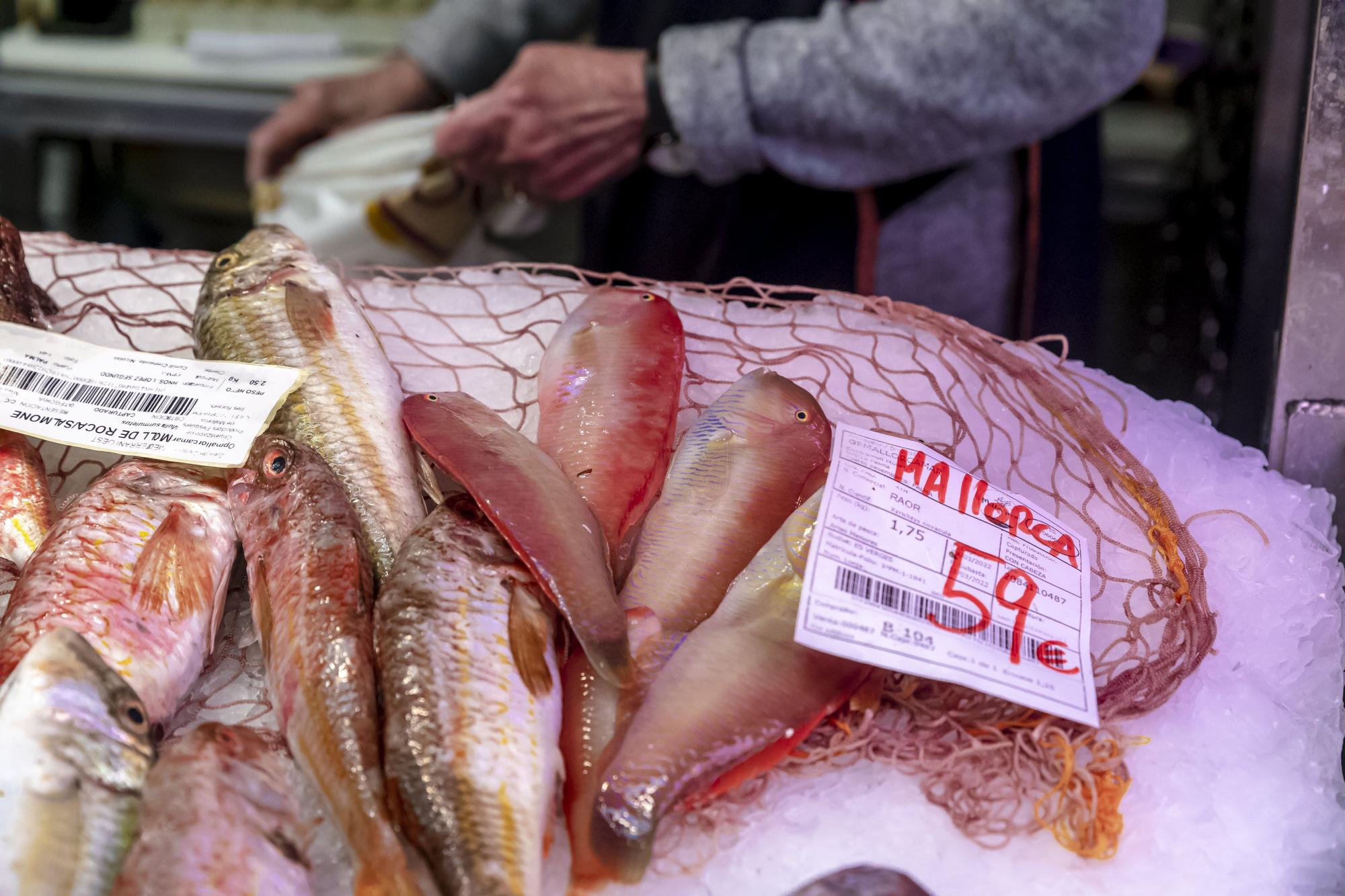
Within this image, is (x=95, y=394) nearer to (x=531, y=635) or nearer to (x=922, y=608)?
(x=531, y=635)

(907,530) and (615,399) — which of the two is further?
(615,399)

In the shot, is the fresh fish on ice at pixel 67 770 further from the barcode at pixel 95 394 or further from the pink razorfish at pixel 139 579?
the barcode at pixel 95 394

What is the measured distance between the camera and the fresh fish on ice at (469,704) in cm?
65

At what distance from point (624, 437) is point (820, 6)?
1.10m

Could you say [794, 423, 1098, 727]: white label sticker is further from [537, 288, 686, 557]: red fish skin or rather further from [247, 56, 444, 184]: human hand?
[247, 56, 444, 184]: human hand

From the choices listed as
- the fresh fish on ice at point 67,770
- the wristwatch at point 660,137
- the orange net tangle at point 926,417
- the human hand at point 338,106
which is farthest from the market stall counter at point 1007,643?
the human hand at point 338,106

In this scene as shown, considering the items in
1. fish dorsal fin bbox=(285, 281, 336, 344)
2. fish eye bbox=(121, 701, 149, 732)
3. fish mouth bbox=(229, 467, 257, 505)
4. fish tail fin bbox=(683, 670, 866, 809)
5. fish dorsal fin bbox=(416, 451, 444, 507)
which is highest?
fish dorsal fin bbox=(285, 281, 336, 344)

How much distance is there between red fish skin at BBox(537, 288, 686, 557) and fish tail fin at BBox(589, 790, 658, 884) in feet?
0.88

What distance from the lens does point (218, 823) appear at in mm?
643

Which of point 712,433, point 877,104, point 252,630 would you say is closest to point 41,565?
point 252,630

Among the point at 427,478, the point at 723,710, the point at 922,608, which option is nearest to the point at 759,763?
the point at 723,710

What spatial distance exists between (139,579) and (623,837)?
0.46 m

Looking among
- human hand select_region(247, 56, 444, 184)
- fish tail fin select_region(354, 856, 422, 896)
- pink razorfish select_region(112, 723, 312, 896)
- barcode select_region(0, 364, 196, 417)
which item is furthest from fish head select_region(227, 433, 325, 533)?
human hand select_region(247, 56, 444, 184)

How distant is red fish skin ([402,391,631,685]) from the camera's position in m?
0.75
